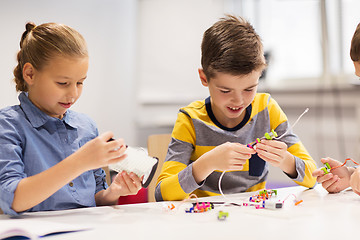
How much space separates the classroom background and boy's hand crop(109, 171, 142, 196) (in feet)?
5.25

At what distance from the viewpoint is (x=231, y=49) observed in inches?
44.4

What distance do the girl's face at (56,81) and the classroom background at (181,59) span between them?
1.50 m

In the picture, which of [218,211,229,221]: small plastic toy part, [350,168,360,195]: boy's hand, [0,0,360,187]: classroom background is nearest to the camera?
[218,211,229,221]: small plastic toy part

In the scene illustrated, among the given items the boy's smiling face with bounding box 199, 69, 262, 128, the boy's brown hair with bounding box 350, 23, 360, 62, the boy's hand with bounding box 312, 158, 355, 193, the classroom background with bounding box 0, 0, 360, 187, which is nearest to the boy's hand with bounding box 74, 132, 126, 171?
the boy's smiling face with bounding box 199, 69, 262, 128

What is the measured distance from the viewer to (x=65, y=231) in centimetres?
72

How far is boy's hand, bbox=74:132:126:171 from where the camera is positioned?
2.65ft

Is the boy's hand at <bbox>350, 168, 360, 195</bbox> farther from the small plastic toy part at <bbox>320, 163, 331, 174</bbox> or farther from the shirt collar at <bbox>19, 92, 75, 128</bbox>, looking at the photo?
the shirt collar at <bbox>19, 92, 75, 128</bbox>

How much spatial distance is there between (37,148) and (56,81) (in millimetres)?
178

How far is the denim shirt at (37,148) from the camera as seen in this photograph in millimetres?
877

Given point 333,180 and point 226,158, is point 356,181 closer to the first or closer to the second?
point 333,180

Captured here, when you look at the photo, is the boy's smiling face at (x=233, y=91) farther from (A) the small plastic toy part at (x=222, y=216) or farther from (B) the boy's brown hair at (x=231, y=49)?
(A) the small plastic toy part at (x=222, y=216)

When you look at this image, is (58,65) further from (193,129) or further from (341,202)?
(341,202)

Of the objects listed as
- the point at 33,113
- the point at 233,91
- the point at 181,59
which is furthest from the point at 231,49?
the point at 181,59

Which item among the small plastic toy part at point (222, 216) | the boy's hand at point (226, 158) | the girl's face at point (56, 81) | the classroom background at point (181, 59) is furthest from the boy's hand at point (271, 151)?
the classroom background at point (181, 59)
